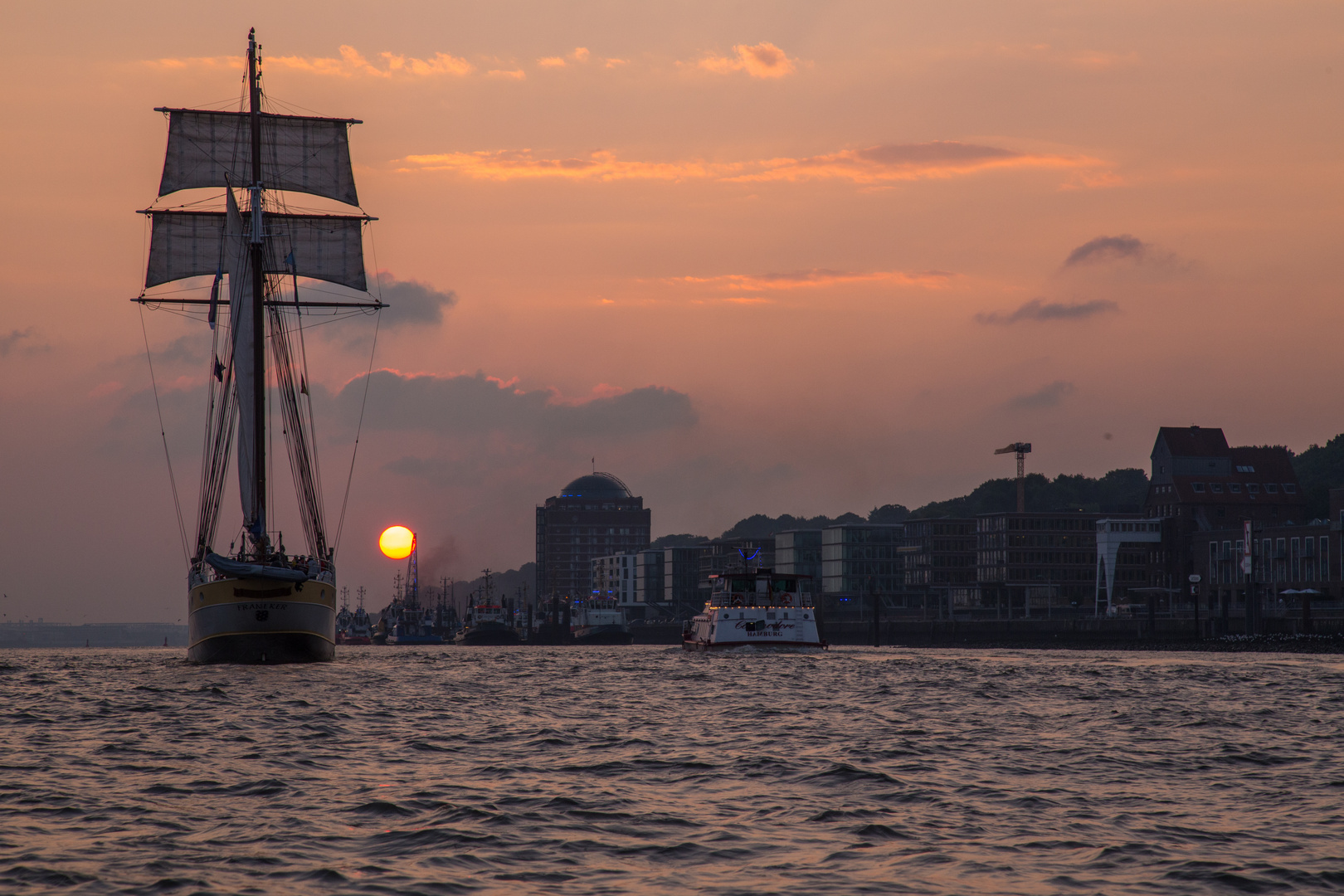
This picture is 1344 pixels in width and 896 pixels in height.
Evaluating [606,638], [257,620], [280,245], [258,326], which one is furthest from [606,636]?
[257,620]

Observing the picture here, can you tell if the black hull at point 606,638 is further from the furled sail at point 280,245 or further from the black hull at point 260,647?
the black hull at point 260,647

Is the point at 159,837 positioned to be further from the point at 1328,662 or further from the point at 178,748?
the point at 1328,662

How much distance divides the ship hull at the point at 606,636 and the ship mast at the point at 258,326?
125 meters

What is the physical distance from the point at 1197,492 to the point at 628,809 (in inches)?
6032

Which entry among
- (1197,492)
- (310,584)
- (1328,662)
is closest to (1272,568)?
(1197,492)

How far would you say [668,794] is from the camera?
19.9 m

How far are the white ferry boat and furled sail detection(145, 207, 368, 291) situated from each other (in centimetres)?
2719

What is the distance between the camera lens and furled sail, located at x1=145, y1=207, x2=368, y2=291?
249 feet

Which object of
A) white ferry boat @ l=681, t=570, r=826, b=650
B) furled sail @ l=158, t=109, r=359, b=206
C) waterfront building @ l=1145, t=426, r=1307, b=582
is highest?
furled sail @ l=158, t=109, r=359, b=206

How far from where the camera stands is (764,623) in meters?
80.1

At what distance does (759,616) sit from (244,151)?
37466 millimetres

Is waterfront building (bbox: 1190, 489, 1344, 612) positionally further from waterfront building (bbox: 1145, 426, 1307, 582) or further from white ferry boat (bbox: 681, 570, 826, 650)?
white ferry boat (bbox: 681, 570, 826, 650)

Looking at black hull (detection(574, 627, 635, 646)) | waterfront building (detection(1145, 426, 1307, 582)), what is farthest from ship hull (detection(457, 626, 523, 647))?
waterfront building (detection(1145, 426, 1307, 582))

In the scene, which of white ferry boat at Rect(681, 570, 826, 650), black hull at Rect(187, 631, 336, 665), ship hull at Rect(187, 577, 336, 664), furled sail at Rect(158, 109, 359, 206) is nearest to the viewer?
ship hull at Rect(187, 577, 336, 664)
